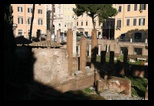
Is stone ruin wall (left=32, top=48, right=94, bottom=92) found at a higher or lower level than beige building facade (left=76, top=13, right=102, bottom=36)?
lower

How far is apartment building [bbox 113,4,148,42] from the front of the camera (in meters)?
40.6

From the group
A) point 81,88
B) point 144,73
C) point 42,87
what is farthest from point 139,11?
point 42,87

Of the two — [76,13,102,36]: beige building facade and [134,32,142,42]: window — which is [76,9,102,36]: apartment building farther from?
[134,32,142,42]: window

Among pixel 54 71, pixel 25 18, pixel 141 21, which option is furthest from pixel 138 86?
pixel 25 18

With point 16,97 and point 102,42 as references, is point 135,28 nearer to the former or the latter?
point 102,42

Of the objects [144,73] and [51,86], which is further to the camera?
[144,73]

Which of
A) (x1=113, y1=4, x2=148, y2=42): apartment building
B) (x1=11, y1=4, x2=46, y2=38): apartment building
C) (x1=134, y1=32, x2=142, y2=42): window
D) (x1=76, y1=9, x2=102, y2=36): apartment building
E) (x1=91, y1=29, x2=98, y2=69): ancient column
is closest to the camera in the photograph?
(x1=91, y1=29, x2=98, y2=69): ancient column

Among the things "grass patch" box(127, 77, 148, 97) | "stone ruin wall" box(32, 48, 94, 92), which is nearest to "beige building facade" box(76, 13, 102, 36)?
"grass patch" box(127, 77, 148, 97)

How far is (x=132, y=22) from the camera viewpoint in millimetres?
42312

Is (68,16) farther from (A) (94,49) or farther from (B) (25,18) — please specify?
(A) (94,49)

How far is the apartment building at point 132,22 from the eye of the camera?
133ft

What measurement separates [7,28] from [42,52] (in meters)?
2.78

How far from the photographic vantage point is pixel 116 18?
147ft

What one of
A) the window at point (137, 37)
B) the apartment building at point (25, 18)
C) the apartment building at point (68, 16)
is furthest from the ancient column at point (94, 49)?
the apartment building at point (68, 16)
